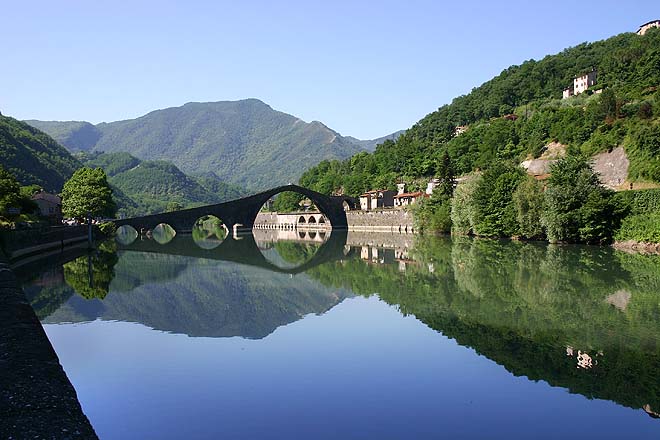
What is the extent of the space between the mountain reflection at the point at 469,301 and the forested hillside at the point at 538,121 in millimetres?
23844

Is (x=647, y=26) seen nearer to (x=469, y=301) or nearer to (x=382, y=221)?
(x=382, y=221)

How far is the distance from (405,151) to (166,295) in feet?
303

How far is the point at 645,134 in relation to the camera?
1966 inches

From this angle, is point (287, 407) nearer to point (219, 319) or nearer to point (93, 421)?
point (93, 421)

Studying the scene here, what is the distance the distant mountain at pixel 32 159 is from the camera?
91.7 m

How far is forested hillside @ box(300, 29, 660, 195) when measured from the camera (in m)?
60.6

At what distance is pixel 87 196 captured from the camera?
2335 inches

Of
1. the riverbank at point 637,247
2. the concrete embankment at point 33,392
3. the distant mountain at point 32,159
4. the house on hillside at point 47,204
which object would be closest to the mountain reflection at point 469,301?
the riverbank at point 637,247

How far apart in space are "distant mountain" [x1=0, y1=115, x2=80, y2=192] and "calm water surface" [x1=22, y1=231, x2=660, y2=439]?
78018mm

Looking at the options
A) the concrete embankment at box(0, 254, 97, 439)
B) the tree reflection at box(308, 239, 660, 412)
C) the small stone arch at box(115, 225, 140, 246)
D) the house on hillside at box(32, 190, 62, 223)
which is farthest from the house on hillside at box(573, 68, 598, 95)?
the concrete embankment at box(0, 254, 97, 439)

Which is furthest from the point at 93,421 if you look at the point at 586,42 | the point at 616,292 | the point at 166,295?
the point at 586,42

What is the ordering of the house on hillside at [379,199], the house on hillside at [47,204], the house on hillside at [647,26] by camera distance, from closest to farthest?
the house on hillside at [47,204] → the house on hillside at [379,199] → the house on hillside at [647,26]

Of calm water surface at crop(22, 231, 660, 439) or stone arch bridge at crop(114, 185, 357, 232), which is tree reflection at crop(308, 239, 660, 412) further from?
stone arch bridge at crop(114, 185, 357, 232)

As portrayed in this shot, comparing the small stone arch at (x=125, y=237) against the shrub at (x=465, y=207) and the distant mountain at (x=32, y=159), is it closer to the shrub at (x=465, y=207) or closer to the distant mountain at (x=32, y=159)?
the distant mountain at (x=32, y=159)
